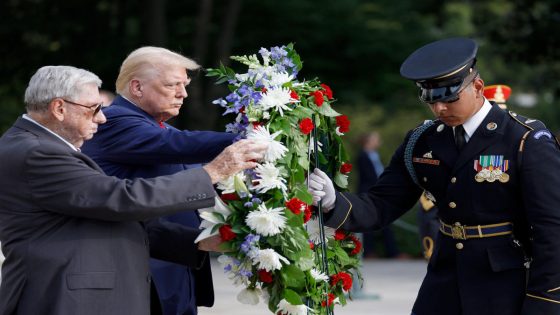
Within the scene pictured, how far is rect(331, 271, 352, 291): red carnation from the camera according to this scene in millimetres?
4664

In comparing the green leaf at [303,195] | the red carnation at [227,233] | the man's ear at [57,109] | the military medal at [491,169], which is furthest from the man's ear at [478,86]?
the man's ear at [57,109]

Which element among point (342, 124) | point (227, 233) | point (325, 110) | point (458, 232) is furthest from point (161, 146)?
point (458, 232)

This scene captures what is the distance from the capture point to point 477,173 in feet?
14.3

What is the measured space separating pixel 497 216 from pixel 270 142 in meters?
0.97

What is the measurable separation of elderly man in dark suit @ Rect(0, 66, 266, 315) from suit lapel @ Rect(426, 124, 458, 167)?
91 cm

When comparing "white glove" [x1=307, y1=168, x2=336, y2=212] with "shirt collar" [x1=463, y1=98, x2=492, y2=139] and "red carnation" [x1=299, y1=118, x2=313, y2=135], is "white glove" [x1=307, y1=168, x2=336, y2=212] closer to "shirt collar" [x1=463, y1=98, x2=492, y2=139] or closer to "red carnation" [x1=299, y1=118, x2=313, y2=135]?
"red carnation" [x1=299, y1=118, x2=313, y2=135]

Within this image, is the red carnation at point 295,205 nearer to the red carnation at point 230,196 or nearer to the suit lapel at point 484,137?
the red carnation at point 230,196

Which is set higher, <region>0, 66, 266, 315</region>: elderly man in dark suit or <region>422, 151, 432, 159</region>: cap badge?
<region>422, 151, 432, 159</region>: cap badge

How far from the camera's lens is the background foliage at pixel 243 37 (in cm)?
1759

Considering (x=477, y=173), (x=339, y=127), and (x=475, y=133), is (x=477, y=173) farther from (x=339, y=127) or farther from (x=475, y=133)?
(x=339, y=127)

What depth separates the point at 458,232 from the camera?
173 inches

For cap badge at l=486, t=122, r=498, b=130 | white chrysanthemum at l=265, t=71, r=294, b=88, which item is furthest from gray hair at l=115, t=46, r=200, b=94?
cap badge at l=486, t=122, r=498, b=130

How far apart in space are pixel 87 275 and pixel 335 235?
128 centimetres

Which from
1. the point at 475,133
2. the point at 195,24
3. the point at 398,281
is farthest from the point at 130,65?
the point at 195,24
